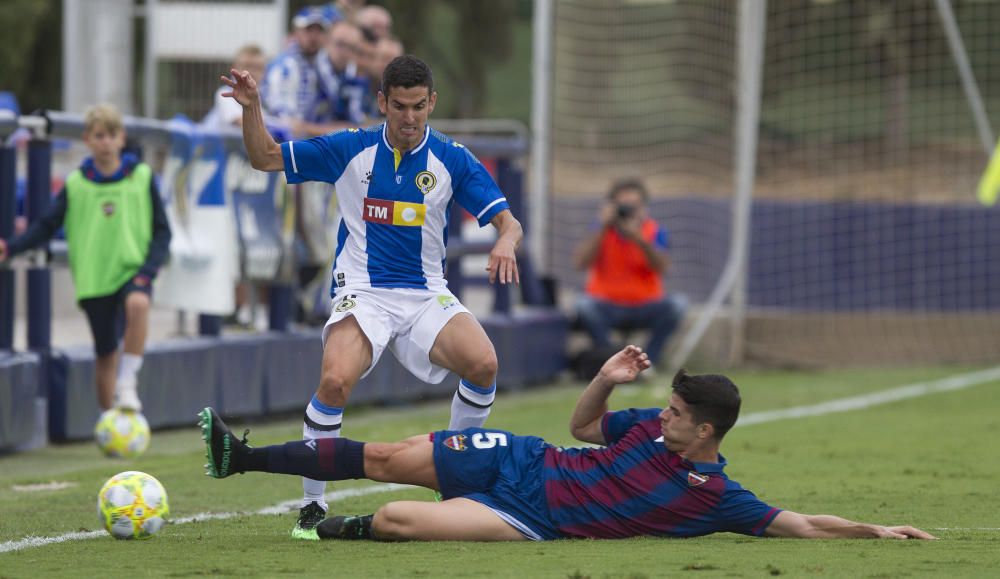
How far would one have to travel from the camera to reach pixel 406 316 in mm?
7090

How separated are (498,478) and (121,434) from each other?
351 cm

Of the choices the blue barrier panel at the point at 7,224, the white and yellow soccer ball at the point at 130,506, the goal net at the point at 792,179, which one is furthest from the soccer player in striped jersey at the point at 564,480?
the goal net at the point at 792,179

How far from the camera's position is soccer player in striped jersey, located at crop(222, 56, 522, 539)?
692 cm

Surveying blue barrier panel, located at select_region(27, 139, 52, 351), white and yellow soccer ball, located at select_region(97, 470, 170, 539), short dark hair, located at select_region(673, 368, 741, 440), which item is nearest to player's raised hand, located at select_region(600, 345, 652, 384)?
short dark hair, located at select_region(673, 368, 741, 440)

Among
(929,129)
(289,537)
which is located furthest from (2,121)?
(929,129)

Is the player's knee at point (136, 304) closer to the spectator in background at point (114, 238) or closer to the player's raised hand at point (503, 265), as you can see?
the spectator in background at point (114, 238)

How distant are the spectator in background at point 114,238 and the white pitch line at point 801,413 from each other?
205 cm

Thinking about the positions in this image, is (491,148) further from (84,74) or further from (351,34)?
(84,74)

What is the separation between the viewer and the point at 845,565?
5.62m

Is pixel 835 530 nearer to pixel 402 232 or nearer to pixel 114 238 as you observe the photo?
pixel 402 232

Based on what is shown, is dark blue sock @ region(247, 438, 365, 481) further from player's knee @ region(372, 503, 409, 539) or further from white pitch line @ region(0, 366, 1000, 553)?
white pitch line @ region(0, 366, 1000, 553)

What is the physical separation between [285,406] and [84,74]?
26.8ft

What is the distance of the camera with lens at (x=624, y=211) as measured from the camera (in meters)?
14.5

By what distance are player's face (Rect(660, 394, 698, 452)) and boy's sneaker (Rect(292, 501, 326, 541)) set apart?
140cm
